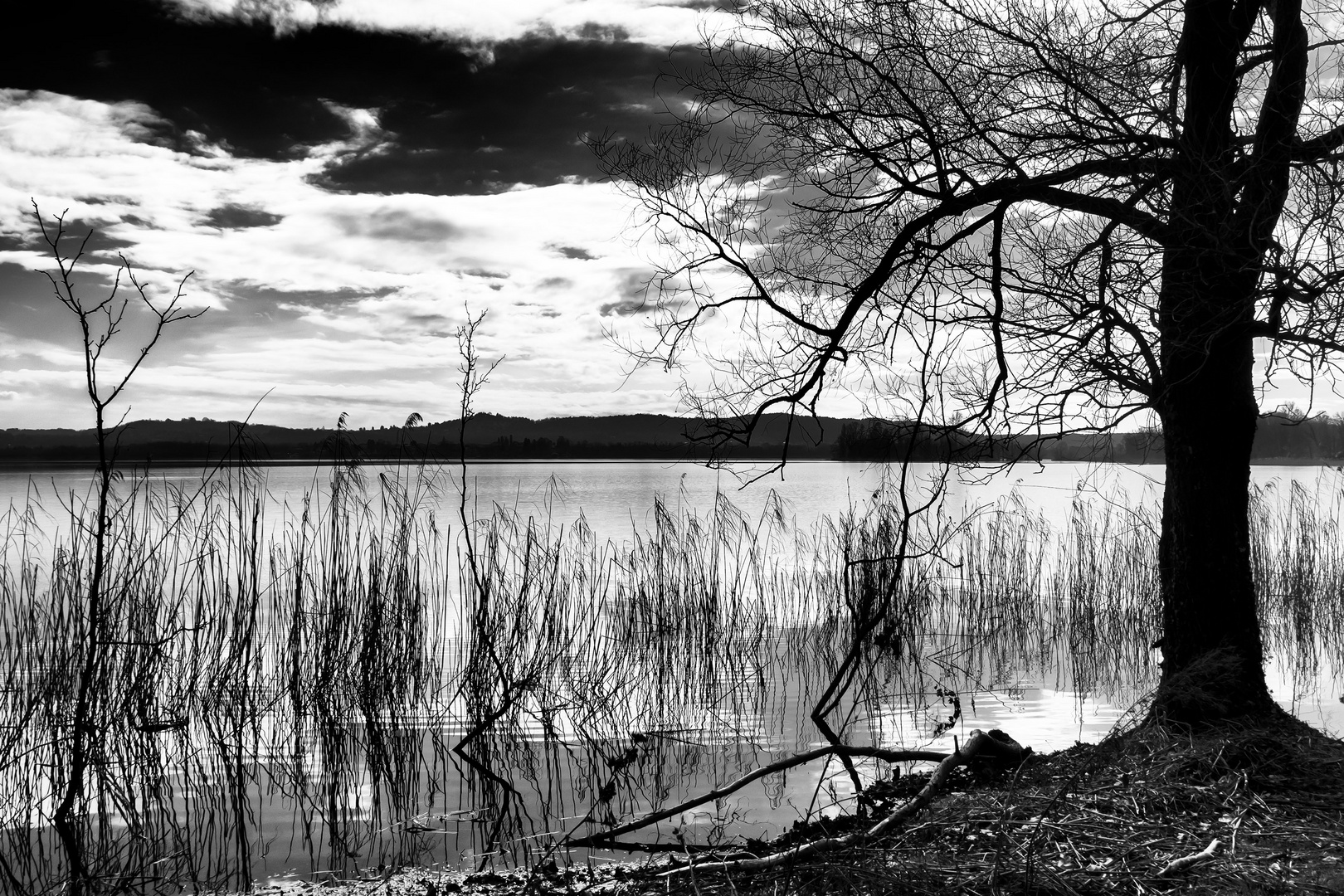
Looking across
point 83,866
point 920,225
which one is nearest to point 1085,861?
point 920,225

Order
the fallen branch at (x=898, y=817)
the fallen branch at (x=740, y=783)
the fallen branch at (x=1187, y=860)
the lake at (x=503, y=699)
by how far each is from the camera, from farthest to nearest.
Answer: the lake at (x=503, y=699) → the fallen branch at (x=740, y=783) → the fallen branch at (x=898, y=817) → the fallen branch at (x=1187, y=860)

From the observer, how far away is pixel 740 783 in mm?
3852

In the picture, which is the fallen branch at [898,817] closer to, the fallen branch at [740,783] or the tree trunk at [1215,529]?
the fallen branch at [740,783]

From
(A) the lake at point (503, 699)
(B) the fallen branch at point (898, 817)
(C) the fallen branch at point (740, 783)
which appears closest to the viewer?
(B) the fallen branch at point (898, 817)

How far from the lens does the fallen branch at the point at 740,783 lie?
11.9ft

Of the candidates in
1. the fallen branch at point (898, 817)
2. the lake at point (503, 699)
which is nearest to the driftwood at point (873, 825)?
the fallen branch at point (898, 817)

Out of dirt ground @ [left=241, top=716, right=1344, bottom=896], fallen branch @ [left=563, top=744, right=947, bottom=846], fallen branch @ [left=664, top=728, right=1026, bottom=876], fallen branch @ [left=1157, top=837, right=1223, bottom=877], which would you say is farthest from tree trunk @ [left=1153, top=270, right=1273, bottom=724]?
fallen branch @ [left=1157, top=837, right=1223, bottom=877]

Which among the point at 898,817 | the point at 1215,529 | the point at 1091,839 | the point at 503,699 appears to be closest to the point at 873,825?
the point at 898,817

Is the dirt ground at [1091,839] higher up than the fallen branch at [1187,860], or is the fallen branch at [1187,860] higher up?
the fallen branch at [1187,860]

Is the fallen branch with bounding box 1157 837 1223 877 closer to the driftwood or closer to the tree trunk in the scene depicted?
the driftwood

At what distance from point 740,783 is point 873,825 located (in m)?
0.58

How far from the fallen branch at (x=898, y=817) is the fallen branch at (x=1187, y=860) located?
32.8 inches

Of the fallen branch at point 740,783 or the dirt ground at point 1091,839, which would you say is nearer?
the dirt ground at point 1091,839

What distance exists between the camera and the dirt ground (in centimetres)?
271
